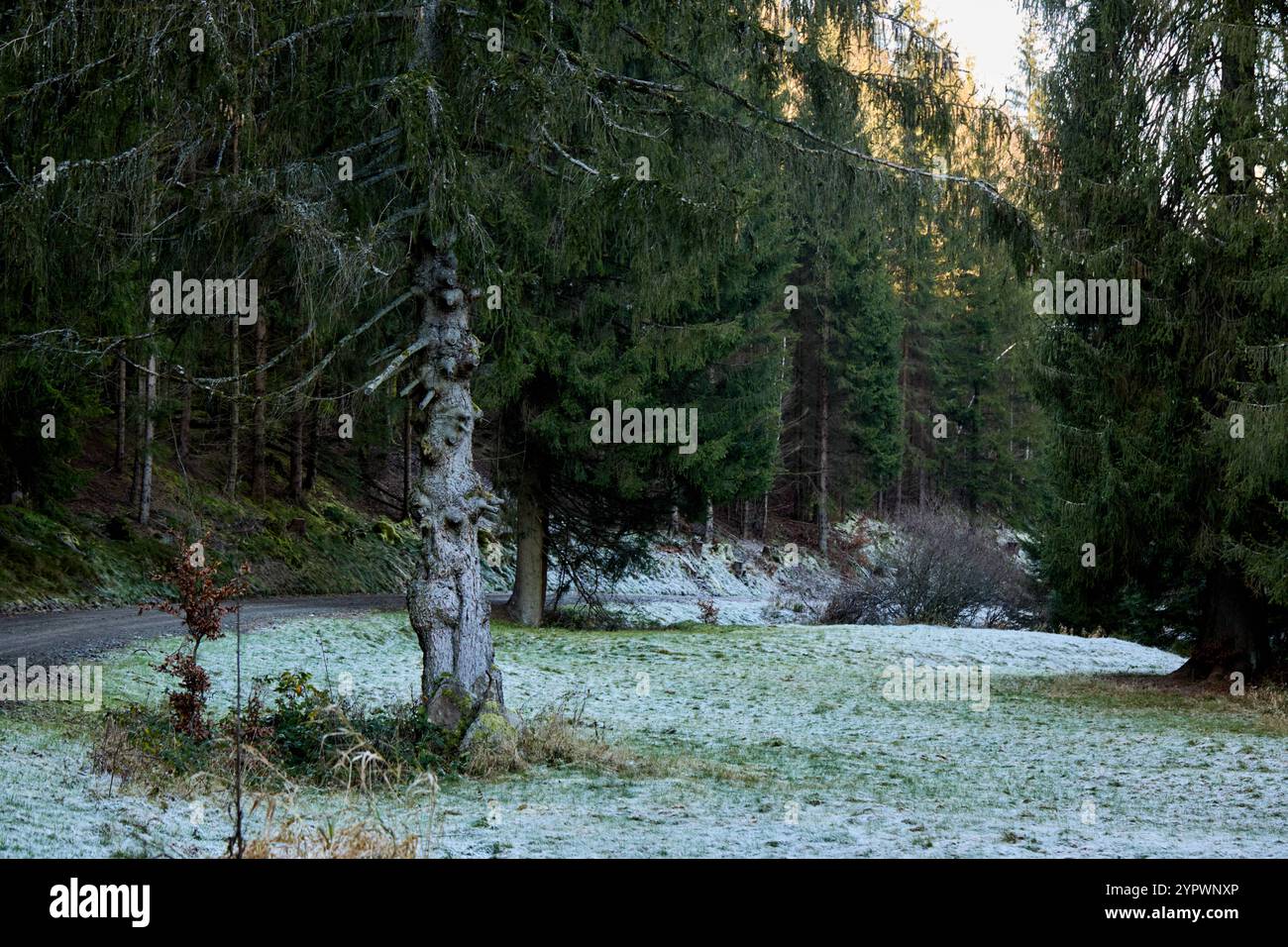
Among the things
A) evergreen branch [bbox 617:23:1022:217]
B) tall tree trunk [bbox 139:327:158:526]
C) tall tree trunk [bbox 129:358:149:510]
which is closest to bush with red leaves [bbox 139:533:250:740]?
Answer: evergreen branch [bbox 617:23:1022:217]

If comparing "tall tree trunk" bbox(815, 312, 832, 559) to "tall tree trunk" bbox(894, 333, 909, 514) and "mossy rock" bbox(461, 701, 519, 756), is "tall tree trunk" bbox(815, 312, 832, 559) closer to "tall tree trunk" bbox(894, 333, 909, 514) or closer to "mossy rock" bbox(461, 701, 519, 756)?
"tall tree trunk" bbox(894, 333, 909, 514)

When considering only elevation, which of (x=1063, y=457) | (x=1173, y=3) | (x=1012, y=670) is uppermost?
(x=1173, y=3)

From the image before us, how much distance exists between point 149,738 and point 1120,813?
6.10m

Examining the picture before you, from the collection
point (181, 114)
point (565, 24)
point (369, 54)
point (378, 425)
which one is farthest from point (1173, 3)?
point (378, 425)

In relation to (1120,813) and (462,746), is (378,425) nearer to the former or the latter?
(462,746)

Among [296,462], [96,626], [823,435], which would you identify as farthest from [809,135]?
[823,435]

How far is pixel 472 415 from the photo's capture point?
9078mm

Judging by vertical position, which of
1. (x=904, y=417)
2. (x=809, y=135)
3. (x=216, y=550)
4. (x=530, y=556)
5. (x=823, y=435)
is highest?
(x=904, y=417)

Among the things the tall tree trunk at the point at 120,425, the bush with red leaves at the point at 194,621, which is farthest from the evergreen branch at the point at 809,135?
the tall tree trunk at the point at 120,425

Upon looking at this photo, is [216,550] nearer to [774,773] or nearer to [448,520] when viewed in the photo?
[448,520]

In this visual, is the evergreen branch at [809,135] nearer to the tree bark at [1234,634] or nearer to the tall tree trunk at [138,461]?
the tree bark at [1234,634]

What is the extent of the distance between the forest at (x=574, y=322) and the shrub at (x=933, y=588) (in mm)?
110

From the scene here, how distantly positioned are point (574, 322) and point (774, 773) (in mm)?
12310

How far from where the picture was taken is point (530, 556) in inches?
822
